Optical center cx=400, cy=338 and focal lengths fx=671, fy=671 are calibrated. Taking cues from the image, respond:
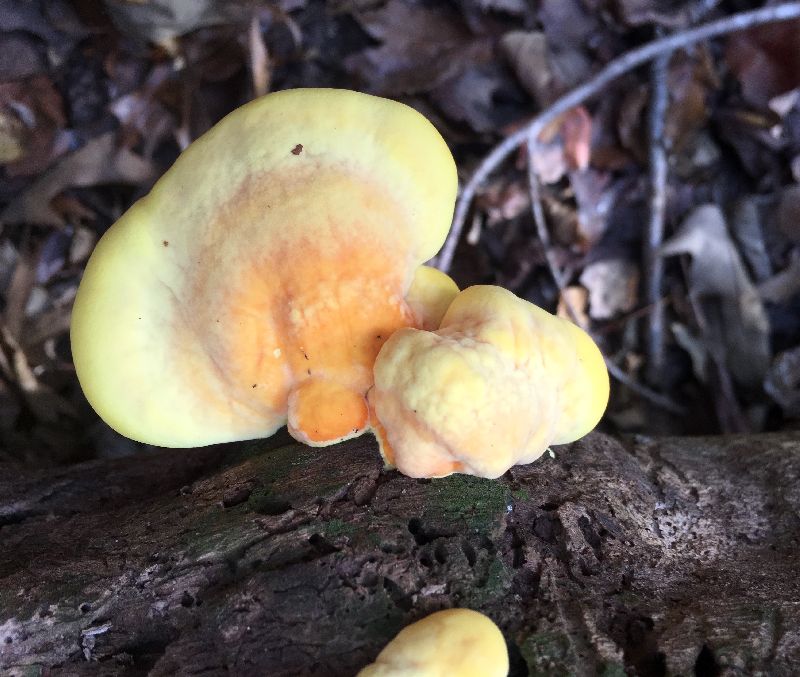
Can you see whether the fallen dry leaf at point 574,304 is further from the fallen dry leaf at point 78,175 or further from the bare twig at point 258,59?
the fallen dry leaf at point 78,175

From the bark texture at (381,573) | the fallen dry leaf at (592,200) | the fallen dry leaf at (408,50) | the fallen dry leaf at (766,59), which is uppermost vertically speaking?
the fallen dry leaf at (408,50)

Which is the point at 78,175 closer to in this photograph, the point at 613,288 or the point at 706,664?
the point at 613,288

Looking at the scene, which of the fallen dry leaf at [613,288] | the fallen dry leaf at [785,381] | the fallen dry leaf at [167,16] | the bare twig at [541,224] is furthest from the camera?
the fallen dry leaf at [613,288]

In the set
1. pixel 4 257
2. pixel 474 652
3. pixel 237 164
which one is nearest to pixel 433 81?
pixel 237 164

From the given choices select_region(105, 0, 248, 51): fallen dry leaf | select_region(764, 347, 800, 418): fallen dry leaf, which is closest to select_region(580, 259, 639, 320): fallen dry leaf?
select_region(764, 347, 800, 418): fallen dry leaf

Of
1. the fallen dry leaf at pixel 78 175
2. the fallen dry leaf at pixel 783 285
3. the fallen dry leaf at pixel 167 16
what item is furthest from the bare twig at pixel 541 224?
the fallen dry leaf at pixel 78 175

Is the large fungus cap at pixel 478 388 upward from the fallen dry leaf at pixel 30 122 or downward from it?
downward

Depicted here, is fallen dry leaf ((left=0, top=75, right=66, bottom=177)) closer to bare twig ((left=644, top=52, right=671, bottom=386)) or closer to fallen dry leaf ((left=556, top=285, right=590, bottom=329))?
fallen dry leaf ((left=556, top=285, right=590, bottom=329))
